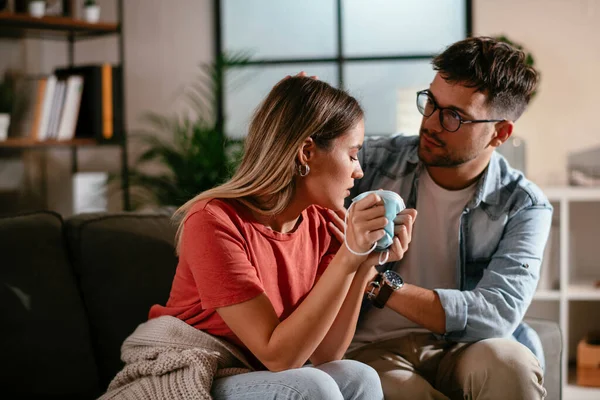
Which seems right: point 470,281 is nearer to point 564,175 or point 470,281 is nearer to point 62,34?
point 564,175

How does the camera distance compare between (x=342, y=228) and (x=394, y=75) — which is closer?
(x=342, y=228)

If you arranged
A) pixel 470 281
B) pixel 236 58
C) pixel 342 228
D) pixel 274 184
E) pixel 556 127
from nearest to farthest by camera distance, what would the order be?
pixel 274 184 → pixel 342 228 → pixel 470 281 → pixel 556 127 → pixel 236 58

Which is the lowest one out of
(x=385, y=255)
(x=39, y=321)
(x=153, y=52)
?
(x=39, y=321)

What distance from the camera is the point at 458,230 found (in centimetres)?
214

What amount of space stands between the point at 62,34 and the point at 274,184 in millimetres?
2752

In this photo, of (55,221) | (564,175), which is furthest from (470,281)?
(564,175)

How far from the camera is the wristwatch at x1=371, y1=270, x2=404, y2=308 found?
1.92 m

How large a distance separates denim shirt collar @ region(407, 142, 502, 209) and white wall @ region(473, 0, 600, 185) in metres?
1.84

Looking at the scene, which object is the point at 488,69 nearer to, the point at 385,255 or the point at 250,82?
the point at 385,255

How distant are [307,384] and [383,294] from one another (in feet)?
1.53

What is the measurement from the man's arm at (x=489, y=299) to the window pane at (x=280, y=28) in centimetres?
248

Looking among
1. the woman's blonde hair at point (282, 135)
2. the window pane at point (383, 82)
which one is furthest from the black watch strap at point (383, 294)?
the window pane at point (383, 82)

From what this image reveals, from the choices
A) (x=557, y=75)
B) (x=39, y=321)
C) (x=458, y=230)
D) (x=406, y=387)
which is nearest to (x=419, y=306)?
(x=406, y=387)

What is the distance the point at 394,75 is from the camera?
430 cm
